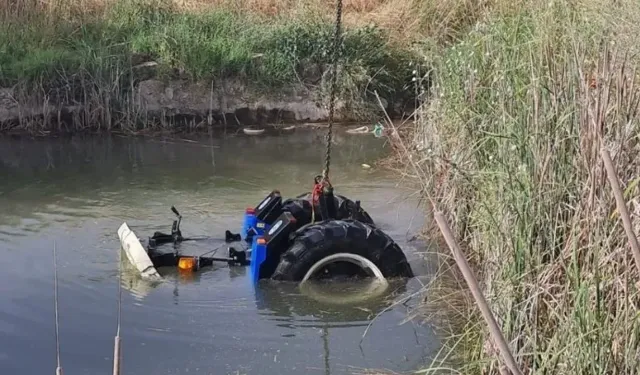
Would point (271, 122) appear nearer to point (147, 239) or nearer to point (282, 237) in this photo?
point (147, 239)

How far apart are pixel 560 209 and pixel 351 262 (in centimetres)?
207

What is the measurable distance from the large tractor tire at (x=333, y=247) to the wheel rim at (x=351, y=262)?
0.06 ft

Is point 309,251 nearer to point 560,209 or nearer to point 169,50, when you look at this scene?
point 560,209

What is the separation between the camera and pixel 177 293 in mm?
5824

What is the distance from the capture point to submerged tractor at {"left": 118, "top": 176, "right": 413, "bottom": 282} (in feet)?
Answer: 18.7

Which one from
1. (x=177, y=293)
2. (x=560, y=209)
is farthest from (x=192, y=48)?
(x=560, y=209)

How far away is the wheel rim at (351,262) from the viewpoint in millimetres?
5742

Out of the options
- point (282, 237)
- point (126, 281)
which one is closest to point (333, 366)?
point (282, 237)

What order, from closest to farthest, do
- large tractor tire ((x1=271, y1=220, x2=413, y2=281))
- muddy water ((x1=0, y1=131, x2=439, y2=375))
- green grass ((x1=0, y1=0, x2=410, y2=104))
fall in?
muddy water ((x1=0, y1=131, x2=439, y2=375)) < large tractor tire ((x1=271, y1=220, x2=413, y2=281)) < green grass ((x1=0, y1=0, x2=410, y2=104))

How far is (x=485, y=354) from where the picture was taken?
14.0 ft

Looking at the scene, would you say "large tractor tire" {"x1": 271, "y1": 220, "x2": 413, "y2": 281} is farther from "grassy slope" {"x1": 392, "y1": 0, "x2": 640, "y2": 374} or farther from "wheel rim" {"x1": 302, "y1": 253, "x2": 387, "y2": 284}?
"grassy slope" {"x1": 392, "y1": 0, "x2": 640, "y2": 374}

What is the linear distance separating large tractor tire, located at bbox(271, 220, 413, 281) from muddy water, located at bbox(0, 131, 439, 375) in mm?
105

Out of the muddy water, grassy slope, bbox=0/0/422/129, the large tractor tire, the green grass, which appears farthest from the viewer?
the green grass

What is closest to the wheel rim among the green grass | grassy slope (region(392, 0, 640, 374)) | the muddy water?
the muddy water
